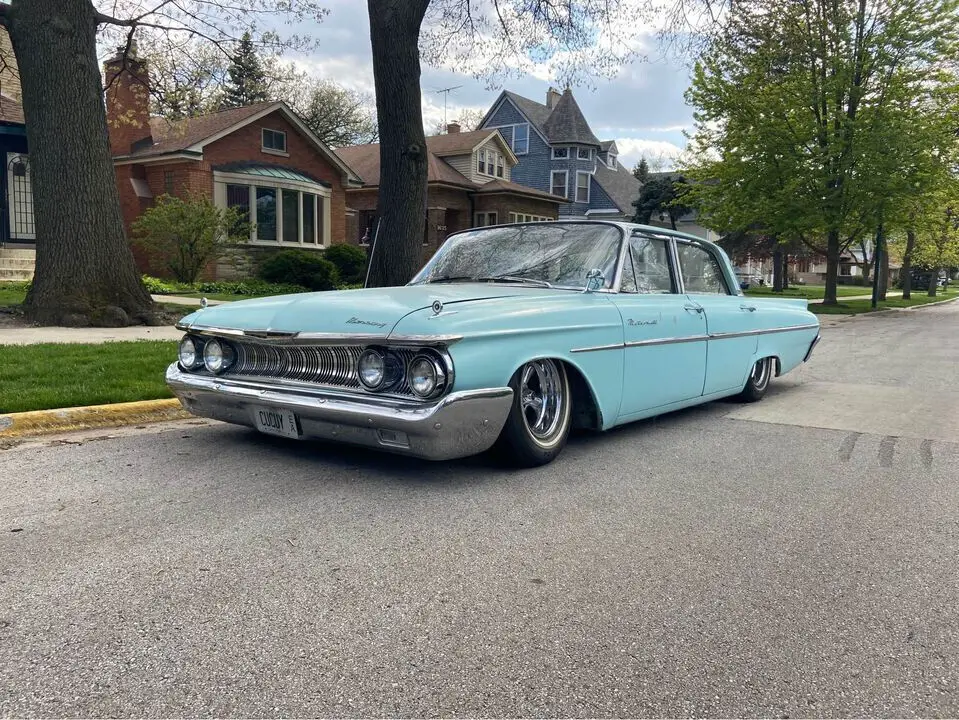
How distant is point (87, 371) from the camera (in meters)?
7.08

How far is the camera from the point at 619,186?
51.0 metres

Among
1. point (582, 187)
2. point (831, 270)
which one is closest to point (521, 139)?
point (582, 187)

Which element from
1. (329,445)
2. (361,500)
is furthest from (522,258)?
(361,500)

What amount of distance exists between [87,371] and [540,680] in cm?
604

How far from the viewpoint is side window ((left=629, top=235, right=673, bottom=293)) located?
5770mm

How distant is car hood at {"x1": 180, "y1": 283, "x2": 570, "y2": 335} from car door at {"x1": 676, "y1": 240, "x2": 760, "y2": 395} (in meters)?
1.69

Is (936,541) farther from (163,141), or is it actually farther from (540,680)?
(163,141)

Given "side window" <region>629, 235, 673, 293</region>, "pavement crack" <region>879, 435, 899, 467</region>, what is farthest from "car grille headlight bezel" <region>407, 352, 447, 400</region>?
"pavement crack" <region>879, 435, 899, 467</region>

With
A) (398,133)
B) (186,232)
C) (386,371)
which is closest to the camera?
(386,371)

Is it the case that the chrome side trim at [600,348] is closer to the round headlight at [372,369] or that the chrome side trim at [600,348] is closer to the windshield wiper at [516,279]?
the windshield wiper at [516,279]

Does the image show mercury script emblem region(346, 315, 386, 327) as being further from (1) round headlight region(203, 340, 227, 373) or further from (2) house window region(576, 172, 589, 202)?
(2) house window region(576, 172, 589, 202)

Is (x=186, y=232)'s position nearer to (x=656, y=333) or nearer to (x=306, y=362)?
(x=306, y=362)

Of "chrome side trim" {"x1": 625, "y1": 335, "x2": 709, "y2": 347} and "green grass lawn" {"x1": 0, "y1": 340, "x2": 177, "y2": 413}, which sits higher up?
"chrome side trim" {"x1": 625, "y1": 335, "x2": 709, "y2": 347}

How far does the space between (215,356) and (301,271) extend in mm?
17085
